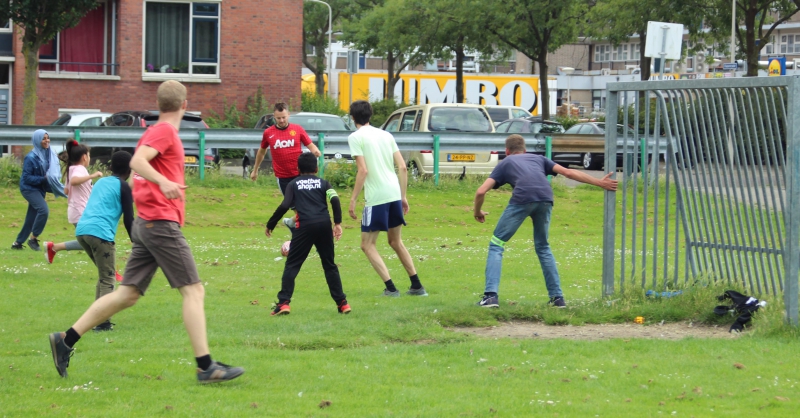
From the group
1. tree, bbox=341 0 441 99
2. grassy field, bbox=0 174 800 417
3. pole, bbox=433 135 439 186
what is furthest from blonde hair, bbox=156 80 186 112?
tree, bbox=341 0 441 99

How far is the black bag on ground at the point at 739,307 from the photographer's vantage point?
8.12m

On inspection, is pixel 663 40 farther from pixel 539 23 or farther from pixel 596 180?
pixel 539 23

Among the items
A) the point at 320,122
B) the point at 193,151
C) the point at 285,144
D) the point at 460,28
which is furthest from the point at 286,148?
the point at 460,28

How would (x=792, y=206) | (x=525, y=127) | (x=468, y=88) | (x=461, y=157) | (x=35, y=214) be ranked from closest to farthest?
(x=792, y=206) → (x=35, y=214) → (x=461, y=157) → (x=525, y=127) → (x=468, y=88)

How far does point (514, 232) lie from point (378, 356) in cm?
244

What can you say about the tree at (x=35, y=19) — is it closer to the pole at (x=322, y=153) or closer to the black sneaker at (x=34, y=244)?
the pole at (x=322, y=153)

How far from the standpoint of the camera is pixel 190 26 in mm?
33750

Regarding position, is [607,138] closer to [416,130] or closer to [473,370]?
[473,370]

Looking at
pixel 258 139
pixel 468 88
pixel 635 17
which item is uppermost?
pixel 635 17

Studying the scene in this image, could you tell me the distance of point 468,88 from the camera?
58938mm

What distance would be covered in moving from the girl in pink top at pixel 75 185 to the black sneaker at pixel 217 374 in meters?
4.01

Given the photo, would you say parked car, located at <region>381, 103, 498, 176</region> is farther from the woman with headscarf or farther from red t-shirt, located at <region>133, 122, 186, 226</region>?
red t-shirt, located at <region>133, 122, 186, 226</region>

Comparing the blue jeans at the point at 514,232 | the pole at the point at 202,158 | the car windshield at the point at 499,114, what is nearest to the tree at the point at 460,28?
the car windshield at the point at 499,114

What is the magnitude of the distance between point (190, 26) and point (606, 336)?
2794 centimetres
